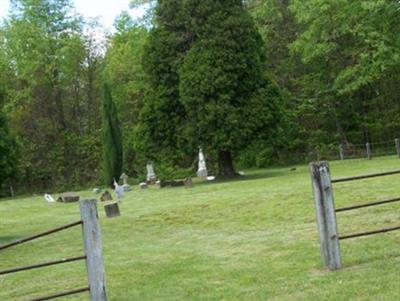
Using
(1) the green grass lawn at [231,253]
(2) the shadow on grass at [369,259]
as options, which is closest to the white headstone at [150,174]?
(1) the green grass lawn at [231,253]

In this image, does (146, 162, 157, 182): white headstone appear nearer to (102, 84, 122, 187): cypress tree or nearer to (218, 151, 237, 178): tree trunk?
(102, 84, 122, 187): cypress tree

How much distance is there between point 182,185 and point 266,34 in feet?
49.0

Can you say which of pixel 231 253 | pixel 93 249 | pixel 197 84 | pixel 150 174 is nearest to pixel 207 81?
pixel 197 84

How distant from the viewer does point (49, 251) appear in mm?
11359

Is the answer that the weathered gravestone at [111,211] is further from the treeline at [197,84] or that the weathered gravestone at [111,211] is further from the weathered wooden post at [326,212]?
A: the weathered wooden post at [326,212]

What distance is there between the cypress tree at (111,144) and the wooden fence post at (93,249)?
2713 cm

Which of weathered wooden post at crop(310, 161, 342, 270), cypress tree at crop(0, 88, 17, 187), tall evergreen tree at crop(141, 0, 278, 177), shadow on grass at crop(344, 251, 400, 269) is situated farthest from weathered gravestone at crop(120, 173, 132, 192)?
weathered wooden post at crop(310, 161, 342, 270)

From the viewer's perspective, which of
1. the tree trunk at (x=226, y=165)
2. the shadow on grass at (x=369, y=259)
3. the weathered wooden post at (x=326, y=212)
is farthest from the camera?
the tree trunk at (x=226, y=165)

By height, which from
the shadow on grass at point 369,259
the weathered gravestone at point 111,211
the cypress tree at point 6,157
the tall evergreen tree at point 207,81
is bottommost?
the shadow on grass at point 369,259

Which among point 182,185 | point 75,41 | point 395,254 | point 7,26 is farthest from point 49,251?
point 7,26

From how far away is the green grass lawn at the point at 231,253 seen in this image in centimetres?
654

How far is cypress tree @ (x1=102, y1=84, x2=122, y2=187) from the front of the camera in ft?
111

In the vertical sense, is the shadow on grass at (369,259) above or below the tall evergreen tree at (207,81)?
below

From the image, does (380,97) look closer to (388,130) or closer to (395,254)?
(388,130)
